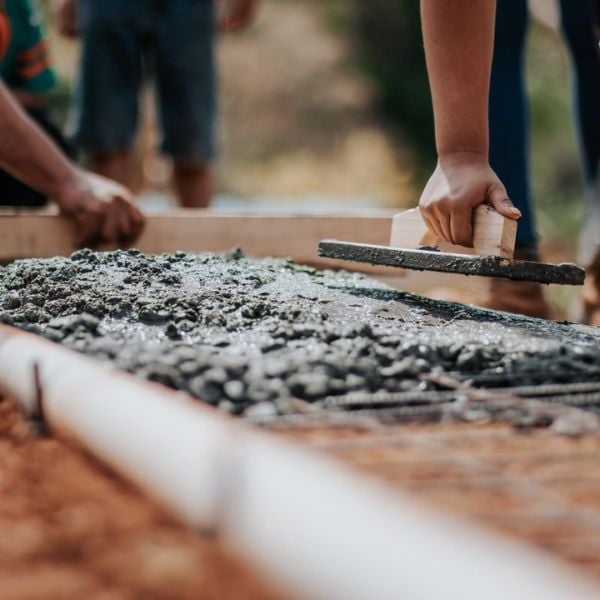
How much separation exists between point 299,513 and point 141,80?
3478 mm

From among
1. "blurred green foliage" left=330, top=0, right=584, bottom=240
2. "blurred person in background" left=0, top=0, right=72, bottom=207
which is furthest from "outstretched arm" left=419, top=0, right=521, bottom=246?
"blurred green foliage" left=330, top=0, right=584, bottom=240

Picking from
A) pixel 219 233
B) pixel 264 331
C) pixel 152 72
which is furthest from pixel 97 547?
pixel 152 72

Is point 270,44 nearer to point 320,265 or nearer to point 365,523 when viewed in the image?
point 320,265

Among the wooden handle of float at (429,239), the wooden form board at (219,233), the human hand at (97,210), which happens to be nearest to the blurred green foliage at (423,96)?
the wooden form board at (219,233)

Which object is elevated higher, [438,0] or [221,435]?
[438,0]

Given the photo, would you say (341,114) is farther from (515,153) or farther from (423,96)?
(515,153)

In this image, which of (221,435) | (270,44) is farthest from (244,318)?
(270,44)

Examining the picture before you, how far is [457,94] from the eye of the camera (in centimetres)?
209

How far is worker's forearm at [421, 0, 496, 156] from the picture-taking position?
2.07 metres

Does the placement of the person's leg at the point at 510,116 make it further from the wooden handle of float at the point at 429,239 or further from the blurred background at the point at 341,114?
the blurred background at the point at 341,114

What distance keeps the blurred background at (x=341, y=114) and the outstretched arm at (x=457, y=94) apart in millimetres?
2993

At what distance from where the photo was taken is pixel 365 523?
0.75 m

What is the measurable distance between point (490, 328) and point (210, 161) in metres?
2.57

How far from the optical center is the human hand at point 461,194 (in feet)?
6.50
